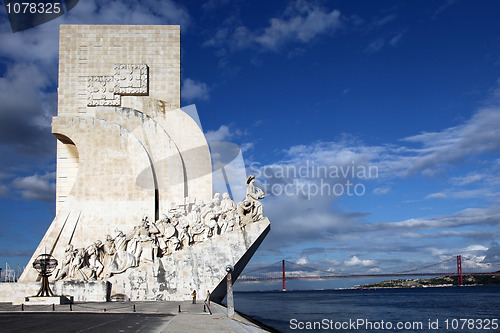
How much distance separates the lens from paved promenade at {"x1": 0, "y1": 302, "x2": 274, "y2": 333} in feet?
22.6

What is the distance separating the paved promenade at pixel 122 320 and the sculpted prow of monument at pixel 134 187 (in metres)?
1.40

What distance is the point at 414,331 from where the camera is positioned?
14.6 metres

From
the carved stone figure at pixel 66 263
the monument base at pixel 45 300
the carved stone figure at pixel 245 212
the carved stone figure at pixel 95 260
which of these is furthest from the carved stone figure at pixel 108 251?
the carved stone figure at pixel 245 212

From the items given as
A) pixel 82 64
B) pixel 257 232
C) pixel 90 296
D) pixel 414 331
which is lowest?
pixel 414 331

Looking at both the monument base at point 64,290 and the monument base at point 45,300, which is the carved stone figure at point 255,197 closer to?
the monument base at point 64,290

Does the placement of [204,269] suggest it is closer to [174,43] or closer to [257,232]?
[257,232]

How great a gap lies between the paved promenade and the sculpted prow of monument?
140 centimetres

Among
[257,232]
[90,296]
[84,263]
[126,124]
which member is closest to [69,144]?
[126,124]

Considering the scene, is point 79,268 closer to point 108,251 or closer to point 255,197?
point 108,251

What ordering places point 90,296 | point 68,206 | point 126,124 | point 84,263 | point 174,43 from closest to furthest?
point 90,296, point 84,263, point 68,206, point 126,124, point 174,43

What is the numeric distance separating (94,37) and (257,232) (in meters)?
8.43

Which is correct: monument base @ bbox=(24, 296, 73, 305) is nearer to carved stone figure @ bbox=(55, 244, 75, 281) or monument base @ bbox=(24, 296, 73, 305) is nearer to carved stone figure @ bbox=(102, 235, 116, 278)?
carved stone figure @ bbox=(55, 244, 75, 281)

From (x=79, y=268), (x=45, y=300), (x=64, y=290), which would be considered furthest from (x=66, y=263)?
(x=45, y=300)

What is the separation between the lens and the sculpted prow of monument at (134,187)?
483 inches
